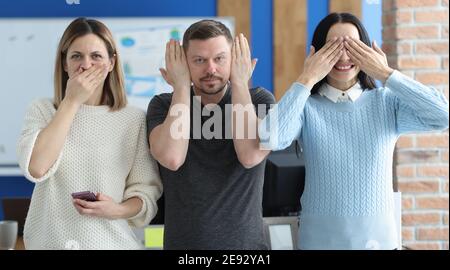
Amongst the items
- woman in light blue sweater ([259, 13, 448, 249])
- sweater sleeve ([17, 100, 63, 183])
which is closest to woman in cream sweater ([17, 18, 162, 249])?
sweater sleeve ([17, 100, 63, 183])

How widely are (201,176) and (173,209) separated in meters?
0.07

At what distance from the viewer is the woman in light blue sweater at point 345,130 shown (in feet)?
2.81

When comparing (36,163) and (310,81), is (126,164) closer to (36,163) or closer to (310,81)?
(36,163)

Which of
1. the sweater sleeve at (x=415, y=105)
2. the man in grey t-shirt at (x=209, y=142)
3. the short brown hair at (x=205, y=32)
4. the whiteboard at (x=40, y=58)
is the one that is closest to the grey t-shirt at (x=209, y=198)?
the man in grey t-shirt at (x=209, y=142)

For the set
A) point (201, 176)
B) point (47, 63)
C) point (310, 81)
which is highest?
point (47, 63)

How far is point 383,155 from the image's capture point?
0.89 metres

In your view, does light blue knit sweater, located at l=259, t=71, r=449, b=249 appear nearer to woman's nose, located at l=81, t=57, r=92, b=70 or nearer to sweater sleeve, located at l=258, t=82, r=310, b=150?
sweater sleeve, located at l=258, t=82, r=310, b=150

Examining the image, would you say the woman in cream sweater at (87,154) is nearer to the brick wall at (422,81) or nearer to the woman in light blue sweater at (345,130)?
the woman in light blue sweater at (345,130)

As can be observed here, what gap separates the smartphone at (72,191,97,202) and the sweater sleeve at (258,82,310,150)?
0.86 ft

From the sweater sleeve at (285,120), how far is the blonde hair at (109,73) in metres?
0.23

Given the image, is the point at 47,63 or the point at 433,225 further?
the point at 47,63
